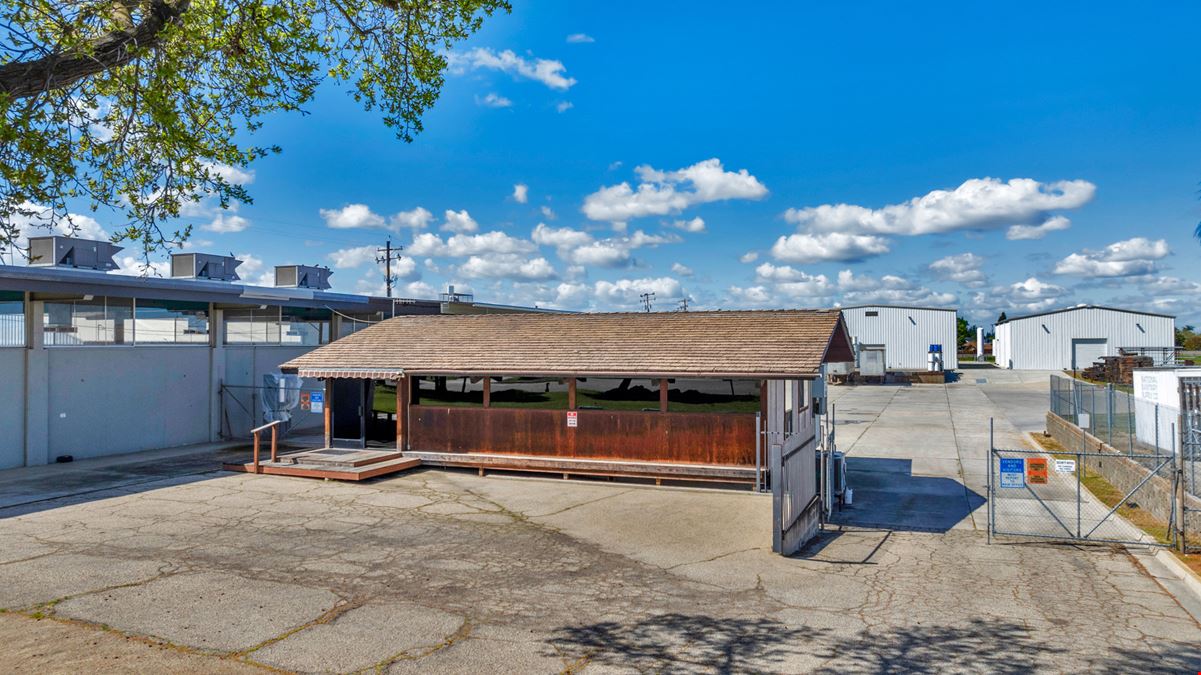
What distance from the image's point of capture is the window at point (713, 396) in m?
16.2

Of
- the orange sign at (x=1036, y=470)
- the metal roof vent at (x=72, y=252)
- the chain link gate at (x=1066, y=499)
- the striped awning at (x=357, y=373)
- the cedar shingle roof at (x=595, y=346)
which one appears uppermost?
the metal roof vent at (x=72, y=252)

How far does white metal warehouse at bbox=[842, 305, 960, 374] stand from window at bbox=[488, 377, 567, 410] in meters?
43.7

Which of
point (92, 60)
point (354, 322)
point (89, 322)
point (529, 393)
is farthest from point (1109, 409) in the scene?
point (89, 322)

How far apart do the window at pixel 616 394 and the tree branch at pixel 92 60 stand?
11.6 meters

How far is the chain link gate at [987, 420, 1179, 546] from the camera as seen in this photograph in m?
12.1

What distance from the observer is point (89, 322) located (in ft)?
67.7

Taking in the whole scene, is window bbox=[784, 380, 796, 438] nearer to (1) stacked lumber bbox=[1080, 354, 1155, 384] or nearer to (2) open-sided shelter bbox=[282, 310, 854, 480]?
(2) open-sided shelter bbox=[282, 310, 854, 480]

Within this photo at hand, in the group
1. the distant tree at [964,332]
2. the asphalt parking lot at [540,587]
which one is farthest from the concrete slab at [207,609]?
the distant tree at [964,332]

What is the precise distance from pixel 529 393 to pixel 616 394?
7.05 feet

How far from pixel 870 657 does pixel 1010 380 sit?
167 feet

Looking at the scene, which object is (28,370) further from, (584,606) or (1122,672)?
(1122,672)

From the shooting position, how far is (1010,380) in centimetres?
5194

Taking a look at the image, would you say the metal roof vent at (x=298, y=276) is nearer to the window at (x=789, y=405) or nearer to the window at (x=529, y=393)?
the window at (x=529, y=393)

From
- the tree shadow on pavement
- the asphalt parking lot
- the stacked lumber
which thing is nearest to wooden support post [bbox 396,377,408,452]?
the asphalt parking lot
